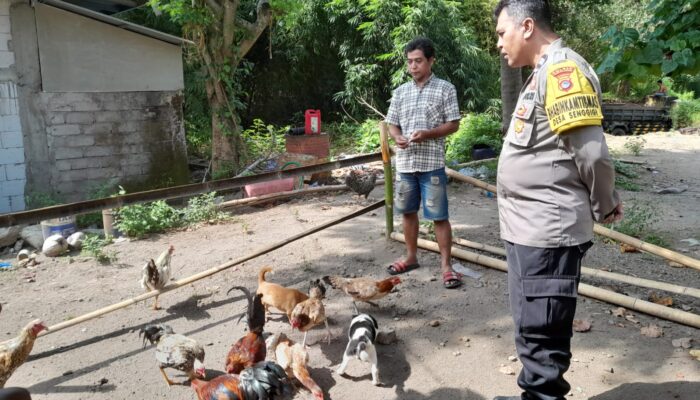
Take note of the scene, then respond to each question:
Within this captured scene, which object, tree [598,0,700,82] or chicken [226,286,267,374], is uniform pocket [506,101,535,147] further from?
chicken [226,286,267,374]

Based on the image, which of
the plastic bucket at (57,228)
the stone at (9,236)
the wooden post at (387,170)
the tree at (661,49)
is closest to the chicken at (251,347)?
the wooden post at (387,170)

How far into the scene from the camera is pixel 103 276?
19.4 feet

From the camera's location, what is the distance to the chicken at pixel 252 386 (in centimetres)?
315

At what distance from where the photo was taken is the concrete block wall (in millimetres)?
9211

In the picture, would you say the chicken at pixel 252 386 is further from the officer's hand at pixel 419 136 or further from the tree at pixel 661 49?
the tree at pixel 661 49

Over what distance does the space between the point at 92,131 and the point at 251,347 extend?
7.29 m

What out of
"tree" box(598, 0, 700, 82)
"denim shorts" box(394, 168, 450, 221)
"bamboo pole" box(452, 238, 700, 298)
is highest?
"tree" box(598, 0, 700, 82)

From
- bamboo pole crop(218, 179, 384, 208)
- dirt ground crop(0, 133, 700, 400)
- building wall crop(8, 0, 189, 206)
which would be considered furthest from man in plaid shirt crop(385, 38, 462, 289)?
building wall crop(8, 0, 189, 206)

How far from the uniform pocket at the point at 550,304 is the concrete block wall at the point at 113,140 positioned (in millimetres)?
8320

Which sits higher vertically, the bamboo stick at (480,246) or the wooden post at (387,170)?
the wooden post at (387,170)

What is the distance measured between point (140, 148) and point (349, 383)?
25.4 ft

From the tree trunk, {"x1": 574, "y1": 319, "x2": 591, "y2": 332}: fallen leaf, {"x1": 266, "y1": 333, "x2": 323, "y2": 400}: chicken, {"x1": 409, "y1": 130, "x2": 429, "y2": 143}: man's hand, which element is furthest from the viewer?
the tree trunk

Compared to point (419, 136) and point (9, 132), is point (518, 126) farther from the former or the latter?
point (9, 132)

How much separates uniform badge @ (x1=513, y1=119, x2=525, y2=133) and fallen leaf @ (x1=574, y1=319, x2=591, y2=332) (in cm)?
217
